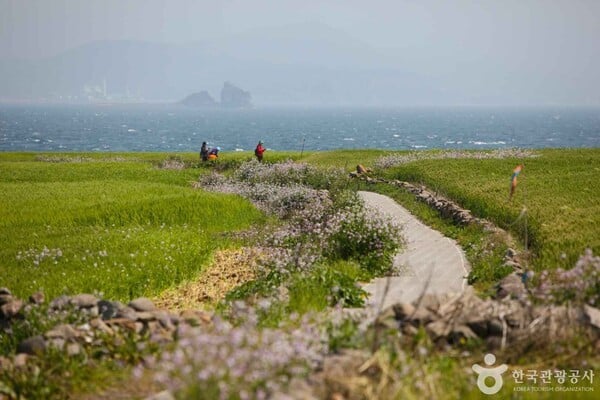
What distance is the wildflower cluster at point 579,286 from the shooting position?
8445 mm

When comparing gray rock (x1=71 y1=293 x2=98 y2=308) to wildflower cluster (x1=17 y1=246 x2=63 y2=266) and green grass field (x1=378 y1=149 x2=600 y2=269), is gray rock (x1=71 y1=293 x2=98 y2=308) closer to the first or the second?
wildflower cluster (x1=17 y1=246 x2=63 y2=266)

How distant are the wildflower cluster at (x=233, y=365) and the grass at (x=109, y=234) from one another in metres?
6.90

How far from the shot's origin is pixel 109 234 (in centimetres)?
1722

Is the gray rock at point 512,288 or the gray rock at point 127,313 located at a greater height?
the gray rock at point 512,288

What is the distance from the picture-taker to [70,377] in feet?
24.5

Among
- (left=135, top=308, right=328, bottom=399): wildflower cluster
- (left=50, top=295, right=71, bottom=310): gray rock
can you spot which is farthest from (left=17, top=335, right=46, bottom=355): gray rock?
(left=135, top=308, right=328, bottom=399): wildflower cluster

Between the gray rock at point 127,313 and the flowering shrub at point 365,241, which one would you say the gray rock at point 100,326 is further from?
the flowering shrub at point 365,241

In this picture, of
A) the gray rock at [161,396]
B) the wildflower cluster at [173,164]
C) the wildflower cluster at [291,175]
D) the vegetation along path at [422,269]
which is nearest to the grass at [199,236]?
the vegetation along path at [422,269]

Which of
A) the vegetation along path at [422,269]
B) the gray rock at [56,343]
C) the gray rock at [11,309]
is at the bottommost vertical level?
the vegetation along path at [422,269]

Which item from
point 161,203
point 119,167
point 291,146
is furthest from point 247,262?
point 291,146

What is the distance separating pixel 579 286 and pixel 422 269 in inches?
262

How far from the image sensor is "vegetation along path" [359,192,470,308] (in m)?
12.0

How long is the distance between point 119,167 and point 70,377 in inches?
Result: 1222

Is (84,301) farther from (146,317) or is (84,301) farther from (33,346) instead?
(33,346)
